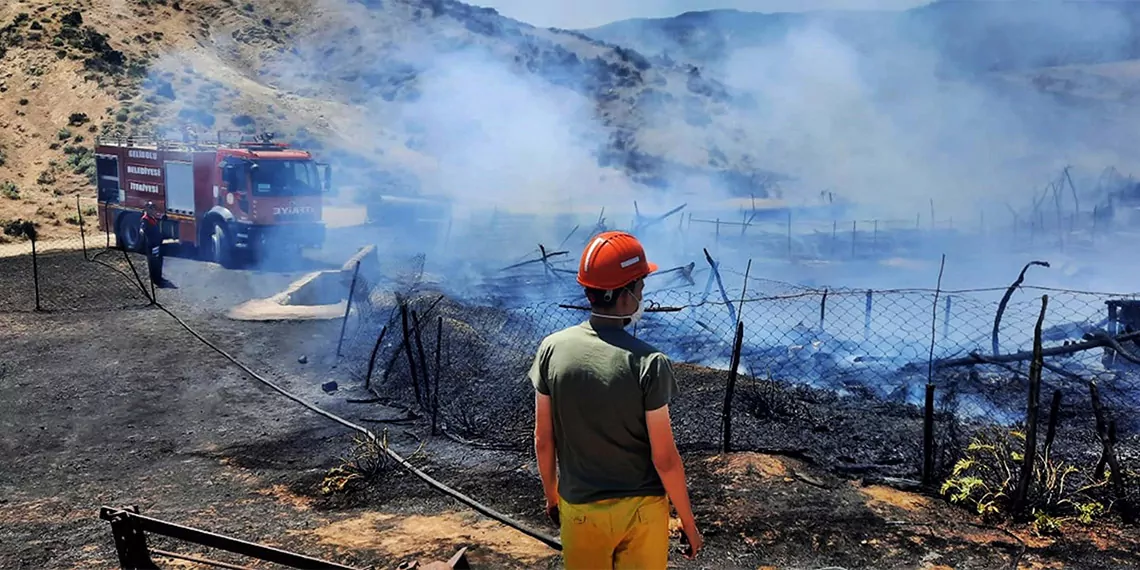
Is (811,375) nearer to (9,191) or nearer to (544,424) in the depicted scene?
(544,424)

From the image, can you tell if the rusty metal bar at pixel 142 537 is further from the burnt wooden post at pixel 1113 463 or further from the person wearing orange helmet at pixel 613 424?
the burnt wooden post at pixel 1113 463

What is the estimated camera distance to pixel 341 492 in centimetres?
621

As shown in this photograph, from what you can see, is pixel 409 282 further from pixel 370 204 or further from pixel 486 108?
pixel 486 108

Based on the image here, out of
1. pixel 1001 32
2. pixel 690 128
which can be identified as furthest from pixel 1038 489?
pixel 690 128

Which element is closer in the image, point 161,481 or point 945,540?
point 945,540

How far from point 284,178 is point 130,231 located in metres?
5.06

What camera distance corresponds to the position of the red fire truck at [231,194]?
16.8m

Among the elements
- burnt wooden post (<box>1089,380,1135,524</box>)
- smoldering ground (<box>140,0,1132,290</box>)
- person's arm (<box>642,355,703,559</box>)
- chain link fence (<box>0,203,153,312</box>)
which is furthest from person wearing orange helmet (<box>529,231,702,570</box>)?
smoldering ground (<box>140,0,1132,290</box>)

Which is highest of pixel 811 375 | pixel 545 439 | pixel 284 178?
pixel 284 178

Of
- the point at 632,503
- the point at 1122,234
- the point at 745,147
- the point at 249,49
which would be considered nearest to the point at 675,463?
the point at 632,503

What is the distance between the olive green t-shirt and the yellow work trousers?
0.04 m

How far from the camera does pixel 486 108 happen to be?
1538 inches

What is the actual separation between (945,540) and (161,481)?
574cm

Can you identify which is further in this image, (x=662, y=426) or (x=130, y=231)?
(x=130, y=231)
